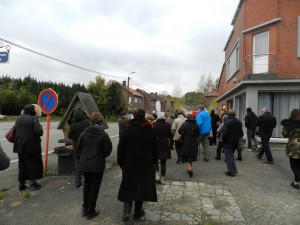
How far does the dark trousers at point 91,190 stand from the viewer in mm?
4398

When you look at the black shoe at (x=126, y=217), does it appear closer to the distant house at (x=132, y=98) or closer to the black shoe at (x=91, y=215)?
the black shoe at (x=91, y=215)

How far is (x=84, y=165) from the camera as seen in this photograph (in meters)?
4.43

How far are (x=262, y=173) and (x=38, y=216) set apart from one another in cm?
587

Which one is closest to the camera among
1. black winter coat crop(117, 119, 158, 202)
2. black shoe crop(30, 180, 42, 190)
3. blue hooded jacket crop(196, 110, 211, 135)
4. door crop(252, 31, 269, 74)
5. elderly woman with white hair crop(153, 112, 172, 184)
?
black winter coat crop(117, 119, 158, 202)

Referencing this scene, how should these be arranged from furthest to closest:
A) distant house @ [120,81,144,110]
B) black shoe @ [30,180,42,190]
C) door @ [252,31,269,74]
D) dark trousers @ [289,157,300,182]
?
distant house @ [120,81,144,110] < door @ [252,31,269,74] < dark trousers @ [289,157,300,182] < black shoe @ [30,180,42,190]

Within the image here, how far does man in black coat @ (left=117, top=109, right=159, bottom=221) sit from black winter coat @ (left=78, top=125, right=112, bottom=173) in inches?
16.2

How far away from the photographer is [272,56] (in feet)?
41.5

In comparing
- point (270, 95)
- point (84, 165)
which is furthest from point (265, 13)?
point (84, 165)

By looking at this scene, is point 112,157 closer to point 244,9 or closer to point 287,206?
point 287,206

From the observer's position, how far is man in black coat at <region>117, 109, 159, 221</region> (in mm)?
4137

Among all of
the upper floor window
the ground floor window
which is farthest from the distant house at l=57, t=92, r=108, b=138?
the upper floor window

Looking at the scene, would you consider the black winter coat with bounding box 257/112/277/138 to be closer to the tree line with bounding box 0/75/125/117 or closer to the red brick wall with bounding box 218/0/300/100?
the red brick wall with bounding box 218/0/300/100

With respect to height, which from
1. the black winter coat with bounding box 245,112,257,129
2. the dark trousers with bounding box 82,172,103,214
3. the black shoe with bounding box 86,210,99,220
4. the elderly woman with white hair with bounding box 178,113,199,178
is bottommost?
the black shoe with bounding box 86,210,99,220

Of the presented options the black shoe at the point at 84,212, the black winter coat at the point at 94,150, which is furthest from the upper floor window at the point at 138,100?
the black shoe at the point at 84,212
